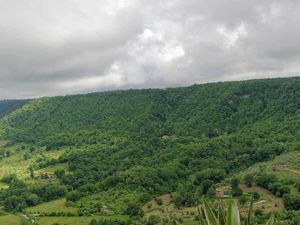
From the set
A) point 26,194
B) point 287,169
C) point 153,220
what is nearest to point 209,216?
point 153,220

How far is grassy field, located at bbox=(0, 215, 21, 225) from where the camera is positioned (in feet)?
373

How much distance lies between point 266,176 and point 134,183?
41.5 m

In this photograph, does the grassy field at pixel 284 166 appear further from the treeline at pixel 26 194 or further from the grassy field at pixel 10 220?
the grassy field at pixel 10 220

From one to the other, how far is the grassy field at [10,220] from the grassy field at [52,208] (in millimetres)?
5778

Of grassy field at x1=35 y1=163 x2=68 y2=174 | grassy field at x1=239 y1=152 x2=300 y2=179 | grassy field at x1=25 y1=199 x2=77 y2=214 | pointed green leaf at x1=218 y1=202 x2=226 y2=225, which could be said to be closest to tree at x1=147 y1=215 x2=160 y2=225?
grassy field at x1=25 y1=199 x2=77 y2=214

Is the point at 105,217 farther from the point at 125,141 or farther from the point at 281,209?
the point at 125,141

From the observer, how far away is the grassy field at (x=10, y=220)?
114 m

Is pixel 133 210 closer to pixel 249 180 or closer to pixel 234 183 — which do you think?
pixel 234 183

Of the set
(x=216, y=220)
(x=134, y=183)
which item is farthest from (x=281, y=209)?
(x=216, y=220)

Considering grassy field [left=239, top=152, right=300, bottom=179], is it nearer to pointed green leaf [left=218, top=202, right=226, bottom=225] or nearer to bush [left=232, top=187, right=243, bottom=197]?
bush [left=232, top=187, right=243, bottom=197]

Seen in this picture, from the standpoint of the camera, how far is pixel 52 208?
127 m

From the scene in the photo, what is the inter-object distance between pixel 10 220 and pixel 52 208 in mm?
13247

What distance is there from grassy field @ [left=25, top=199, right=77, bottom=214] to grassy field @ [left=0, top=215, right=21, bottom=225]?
227 inches

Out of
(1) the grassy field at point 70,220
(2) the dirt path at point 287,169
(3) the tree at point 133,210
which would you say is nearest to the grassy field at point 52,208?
(1) the grassy field at point 70,220
